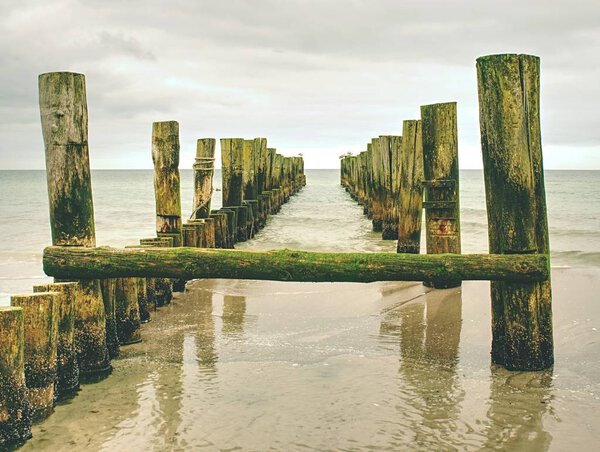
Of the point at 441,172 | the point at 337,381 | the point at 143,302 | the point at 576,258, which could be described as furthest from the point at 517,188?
the point at 576,258

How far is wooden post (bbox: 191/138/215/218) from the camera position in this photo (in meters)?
11.5

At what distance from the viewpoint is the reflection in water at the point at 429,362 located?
14.0 feet

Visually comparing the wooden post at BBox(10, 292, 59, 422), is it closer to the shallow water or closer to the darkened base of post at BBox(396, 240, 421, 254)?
the shallow water

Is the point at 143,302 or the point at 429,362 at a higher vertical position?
the point at 143,302

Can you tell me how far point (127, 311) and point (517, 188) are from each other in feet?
11.3

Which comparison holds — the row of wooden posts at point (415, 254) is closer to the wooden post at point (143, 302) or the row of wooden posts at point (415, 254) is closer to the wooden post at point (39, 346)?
the wooden post at point (39, 346)

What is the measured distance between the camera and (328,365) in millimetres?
5469

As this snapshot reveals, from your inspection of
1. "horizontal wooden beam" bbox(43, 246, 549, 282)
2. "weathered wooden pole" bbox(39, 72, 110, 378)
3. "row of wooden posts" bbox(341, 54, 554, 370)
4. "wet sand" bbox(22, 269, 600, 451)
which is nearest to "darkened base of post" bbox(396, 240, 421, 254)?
"wet sand" bbox(22, 269, 600, 451)

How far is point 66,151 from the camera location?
5379 millimetres

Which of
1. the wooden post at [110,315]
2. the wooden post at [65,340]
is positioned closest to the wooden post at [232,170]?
the wooden post at [110,315]

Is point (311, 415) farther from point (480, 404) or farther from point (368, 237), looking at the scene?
point (368, 237)

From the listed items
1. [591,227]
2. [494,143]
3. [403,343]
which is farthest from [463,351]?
[591,227]

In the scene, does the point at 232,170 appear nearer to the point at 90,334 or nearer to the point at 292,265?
the point at 90,334

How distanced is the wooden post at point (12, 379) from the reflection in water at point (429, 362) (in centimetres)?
223
